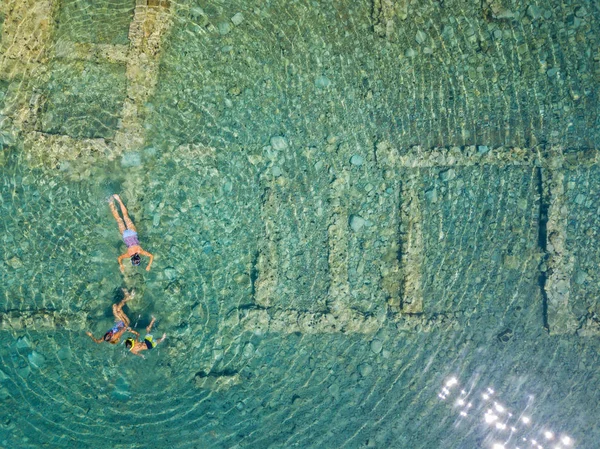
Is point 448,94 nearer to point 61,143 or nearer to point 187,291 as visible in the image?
point 187,291

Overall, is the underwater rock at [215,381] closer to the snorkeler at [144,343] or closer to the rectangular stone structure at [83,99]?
the snorkeler at [144,343]

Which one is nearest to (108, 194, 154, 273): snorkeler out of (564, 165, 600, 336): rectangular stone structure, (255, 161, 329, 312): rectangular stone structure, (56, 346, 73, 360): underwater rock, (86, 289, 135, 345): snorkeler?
(86, 289, 135, 345): snorkeler

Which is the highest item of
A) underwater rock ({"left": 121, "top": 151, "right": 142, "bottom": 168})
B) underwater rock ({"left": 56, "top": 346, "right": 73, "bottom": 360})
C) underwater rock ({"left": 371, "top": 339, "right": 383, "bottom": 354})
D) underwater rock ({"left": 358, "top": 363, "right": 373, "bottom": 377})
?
underwater rock ({"left": 121, "top": 151, "right": 142, "bottom": 168})

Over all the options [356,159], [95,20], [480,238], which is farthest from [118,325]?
[480,238]

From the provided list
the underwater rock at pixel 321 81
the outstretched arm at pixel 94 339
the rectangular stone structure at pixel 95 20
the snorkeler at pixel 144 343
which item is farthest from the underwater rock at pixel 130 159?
the underwater rock at pixel 321 81

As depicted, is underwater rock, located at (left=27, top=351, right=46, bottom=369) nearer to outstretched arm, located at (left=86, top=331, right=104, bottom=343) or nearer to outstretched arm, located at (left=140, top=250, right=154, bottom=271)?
outstretched arm, located at (left=86, top=331, right=104, bottom=343)
